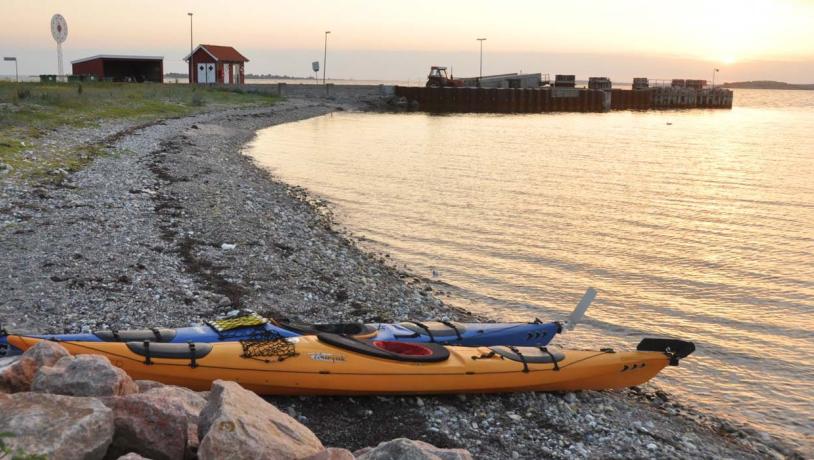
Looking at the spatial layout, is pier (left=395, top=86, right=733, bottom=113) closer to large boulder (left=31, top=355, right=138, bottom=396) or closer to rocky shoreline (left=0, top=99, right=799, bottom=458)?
rocky shoreline (left=0, top=99, right=799, bottom=458)

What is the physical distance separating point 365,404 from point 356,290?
423cm

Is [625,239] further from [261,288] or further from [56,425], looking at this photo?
[56,425]

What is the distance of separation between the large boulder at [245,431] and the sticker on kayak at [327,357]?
2.46 metres

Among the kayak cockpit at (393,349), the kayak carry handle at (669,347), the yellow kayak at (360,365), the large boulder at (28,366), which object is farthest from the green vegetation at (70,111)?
the kayak carry handle at (669,347)

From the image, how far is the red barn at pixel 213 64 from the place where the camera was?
2776 inches

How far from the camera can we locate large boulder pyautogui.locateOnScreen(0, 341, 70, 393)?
16.2 feet

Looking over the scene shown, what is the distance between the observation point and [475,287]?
13.4 metres

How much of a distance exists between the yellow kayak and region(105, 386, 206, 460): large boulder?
2.44 metres

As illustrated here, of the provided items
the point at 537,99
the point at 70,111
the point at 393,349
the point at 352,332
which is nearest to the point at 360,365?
the point at 393,349

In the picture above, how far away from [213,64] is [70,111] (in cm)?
3991

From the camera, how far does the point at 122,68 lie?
67.4 meters

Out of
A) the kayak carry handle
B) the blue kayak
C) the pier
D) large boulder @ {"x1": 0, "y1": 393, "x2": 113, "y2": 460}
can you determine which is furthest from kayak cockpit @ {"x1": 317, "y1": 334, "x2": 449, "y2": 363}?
the pier

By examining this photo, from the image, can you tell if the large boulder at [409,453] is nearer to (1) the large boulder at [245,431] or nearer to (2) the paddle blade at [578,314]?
(1) the large boulder at [245,431]

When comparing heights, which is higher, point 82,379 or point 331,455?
point 82,379
